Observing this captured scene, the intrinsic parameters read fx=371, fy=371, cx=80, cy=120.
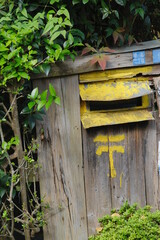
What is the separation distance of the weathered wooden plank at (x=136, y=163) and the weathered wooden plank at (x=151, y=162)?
0.03 m

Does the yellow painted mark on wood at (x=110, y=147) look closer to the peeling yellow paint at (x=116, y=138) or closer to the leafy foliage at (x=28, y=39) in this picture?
the peeling yellow paint at (x=116, y=138)

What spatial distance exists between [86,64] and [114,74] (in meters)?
0.28

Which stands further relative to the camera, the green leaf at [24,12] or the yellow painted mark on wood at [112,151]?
the yellow painted mark on wood at [112,151]

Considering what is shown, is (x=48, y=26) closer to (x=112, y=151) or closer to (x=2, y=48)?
(x=2, y=48)

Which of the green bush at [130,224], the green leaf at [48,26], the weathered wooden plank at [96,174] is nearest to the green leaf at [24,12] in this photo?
the green leaf at [48,26]

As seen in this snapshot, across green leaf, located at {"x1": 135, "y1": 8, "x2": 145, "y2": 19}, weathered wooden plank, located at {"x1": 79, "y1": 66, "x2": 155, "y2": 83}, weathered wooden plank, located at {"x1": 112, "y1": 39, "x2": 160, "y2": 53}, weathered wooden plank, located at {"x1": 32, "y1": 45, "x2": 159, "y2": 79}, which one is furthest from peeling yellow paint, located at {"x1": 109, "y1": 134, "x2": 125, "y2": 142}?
green leaf, located at {"x1": 135, "y1": 8, "x2": 145, "y2": 19}

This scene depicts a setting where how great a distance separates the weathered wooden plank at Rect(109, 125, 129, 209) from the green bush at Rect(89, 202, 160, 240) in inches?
3.7

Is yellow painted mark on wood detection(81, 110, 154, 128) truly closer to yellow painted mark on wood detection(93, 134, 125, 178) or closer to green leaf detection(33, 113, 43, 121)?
yellow painted mark on wood detection(93, 134, 125, 178)

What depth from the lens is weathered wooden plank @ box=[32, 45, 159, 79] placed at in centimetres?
330

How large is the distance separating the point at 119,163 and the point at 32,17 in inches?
61.4

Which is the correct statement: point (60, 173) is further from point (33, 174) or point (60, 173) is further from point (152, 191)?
point (152, 191)

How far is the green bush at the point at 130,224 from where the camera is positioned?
3.26 metres

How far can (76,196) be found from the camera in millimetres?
3533

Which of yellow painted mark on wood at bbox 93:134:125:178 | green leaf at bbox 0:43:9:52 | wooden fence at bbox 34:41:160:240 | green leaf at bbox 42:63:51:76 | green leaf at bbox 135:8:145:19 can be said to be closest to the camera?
green leaf at bbox 0:43:9:52
